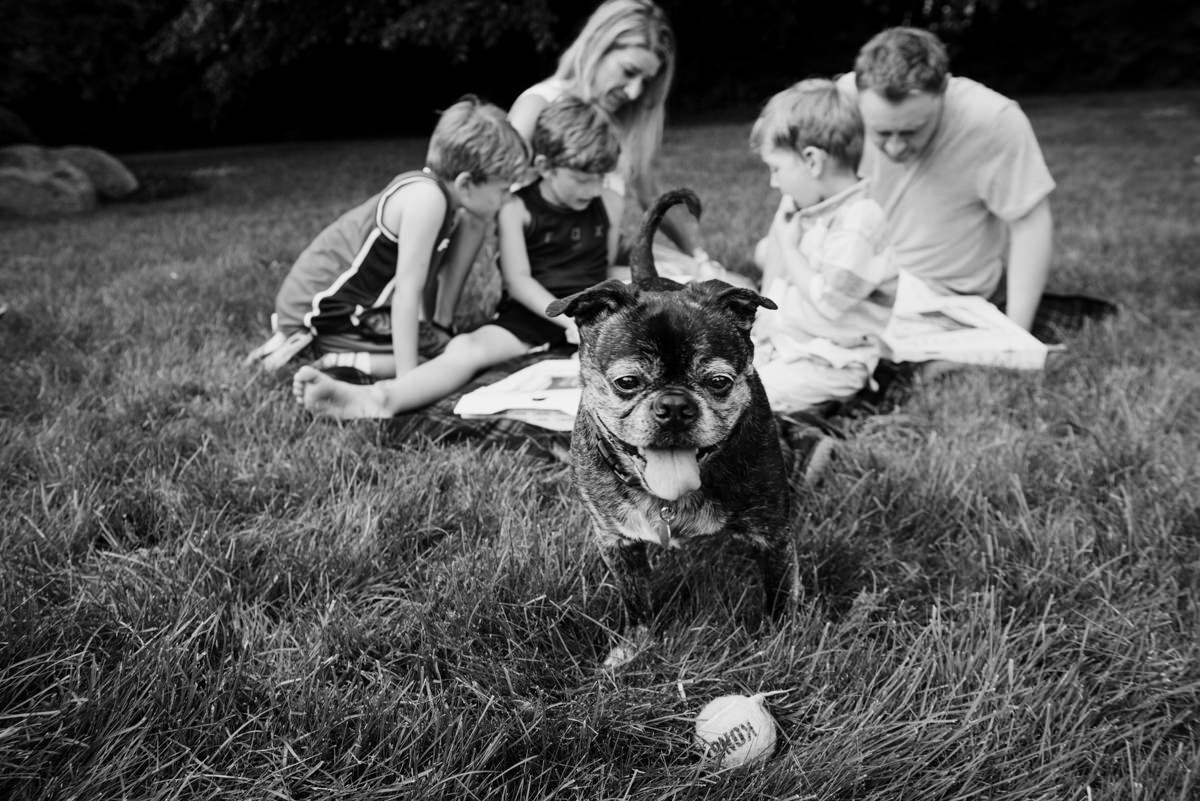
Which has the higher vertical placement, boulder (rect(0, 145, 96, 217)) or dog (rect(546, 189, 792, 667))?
dog (rect(546, 189, 792, 667))

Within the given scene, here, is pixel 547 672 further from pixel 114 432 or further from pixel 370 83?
pixel 370 83

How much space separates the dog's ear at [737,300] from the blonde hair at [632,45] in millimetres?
2943

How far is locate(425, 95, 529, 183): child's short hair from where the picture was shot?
11.4ft

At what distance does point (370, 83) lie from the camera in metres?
23.8

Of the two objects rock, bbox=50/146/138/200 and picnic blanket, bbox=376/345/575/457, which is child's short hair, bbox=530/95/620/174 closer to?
picnic blanket, bbox=376/345/575/457

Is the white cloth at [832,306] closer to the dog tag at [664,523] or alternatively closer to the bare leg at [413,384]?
the bare leg at [413,384]

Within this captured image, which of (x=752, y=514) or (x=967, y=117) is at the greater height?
(x=967, y=117)

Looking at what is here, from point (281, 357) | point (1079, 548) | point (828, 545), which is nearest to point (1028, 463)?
point (1079, 548)

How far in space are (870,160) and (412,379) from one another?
2805 millimetres

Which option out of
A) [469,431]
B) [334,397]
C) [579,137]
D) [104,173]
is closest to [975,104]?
[579,137]

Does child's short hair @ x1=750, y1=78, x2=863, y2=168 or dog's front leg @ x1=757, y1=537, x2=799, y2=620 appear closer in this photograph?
dog's front leg @ x1=757, y1=537, x2=799, y2=620

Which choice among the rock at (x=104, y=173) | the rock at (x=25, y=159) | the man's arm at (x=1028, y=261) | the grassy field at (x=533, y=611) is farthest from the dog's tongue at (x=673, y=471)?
the rock at (x=104, y=173)

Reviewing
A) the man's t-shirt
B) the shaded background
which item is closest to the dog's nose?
the man's t-shirt

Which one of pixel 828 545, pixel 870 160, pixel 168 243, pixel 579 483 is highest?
pixel 870 160
